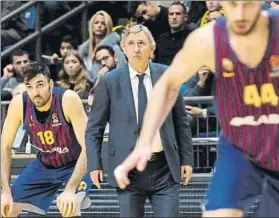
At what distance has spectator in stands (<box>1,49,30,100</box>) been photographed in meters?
10.4

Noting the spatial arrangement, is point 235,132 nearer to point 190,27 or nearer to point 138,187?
point 138,187

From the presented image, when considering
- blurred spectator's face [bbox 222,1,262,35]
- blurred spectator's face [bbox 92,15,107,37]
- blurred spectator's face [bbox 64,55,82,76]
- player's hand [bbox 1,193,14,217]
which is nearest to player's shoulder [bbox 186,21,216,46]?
blurred spectator's face [bbox 222,1,262,35]

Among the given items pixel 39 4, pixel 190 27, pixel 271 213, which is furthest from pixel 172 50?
pixel 271 213

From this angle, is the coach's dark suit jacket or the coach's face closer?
the coach's dark suit jacket

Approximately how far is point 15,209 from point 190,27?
118 inches

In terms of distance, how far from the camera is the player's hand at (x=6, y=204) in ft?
24.5

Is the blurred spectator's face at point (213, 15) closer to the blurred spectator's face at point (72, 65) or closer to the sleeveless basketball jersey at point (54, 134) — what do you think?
the blurred spectator's face at point (72, 65)

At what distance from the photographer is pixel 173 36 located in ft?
31.7

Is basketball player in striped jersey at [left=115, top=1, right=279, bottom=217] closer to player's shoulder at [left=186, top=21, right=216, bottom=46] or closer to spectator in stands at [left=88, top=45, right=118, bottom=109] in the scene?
player's shoulder at [left=186, top=21, right=216, bottom=46]

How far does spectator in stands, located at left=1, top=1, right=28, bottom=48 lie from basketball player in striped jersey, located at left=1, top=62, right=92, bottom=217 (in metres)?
4.01

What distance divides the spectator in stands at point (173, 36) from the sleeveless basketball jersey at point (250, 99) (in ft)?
15.3

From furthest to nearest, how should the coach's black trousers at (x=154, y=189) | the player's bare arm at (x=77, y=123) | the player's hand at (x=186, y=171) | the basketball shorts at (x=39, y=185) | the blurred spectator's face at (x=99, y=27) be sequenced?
the blurred spectator's face at (x=99, y=27) < the basketball shorts at (x=39, y=185) < the player's bare arm at (x=77, y=123) < the player's hand at (x=186, y=171) < the coach's black trousers at (x=154, y=189)

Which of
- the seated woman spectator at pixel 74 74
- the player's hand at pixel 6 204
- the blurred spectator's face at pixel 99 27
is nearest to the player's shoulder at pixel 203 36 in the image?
the player's hand at pixel 6 204

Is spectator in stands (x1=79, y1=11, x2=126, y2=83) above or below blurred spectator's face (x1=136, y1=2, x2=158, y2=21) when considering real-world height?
below
